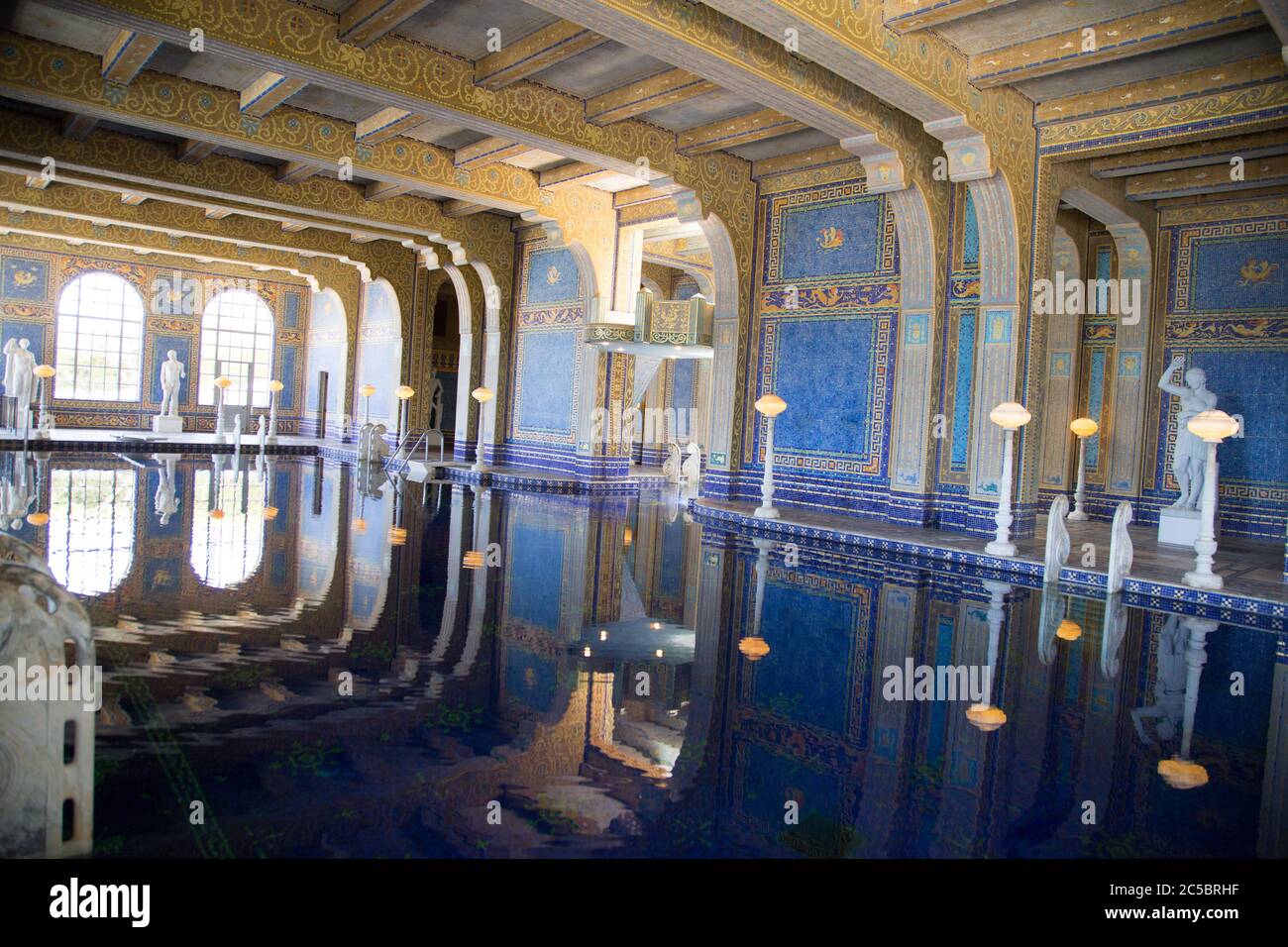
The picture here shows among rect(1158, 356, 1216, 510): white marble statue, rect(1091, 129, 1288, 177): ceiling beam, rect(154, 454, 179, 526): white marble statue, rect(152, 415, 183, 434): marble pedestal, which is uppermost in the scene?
rect(1091, 129, 1288, 177): ceiling beam

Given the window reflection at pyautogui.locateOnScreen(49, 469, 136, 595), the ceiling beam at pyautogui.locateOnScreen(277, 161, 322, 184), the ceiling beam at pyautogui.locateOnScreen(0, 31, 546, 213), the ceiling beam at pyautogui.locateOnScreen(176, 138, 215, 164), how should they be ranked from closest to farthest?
the window reflection at pyautogui.locateOnScreen(49, 469, 136, 595)
the ceiling beam at pyautogui.locateOnScreen(0, 31, 546, 213)
the ceiling beam at pyautogui.locateOnScreen(176, 138, 215, 164)
the ceiling beam at pyautogui.locateOnScreen(277, 161, 322, 184)

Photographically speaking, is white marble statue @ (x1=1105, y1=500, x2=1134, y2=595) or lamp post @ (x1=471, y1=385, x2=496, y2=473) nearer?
white marble statue @ (x1=1105, y1=500, x2=1134, y2=595)

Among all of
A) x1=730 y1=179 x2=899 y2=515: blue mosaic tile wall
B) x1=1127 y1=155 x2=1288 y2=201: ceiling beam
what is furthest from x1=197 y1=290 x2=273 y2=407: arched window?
x1=1127 y1=155 x2=1288 y2=201: ceiling beam

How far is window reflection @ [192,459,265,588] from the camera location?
23.8 ft

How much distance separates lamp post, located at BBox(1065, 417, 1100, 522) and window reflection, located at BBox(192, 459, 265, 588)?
10312 mm

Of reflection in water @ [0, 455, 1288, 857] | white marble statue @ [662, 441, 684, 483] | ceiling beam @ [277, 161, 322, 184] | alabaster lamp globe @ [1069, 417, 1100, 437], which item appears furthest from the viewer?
white marble statue @ [662, 441, 684, 483]

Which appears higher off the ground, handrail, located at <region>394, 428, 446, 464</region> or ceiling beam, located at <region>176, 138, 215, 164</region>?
ceiling beam, located at <region>176, 138, 215, 164</region>

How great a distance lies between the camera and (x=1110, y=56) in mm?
8172

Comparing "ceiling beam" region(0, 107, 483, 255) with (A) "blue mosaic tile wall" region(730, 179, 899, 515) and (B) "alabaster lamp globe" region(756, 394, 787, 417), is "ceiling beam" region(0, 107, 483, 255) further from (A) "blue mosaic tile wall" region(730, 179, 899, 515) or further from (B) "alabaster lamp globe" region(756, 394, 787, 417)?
(B) "alabaster lamp globe" region(756, 394, 787, 417)

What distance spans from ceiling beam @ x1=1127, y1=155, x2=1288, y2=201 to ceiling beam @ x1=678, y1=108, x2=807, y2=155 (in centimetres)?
426

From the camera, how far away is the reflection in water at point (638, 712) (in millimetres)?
3170

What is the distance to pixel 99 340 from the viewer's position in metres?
22.1

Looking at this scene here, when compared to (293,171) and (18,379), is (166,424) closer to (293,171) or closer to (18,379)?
(18,379)
